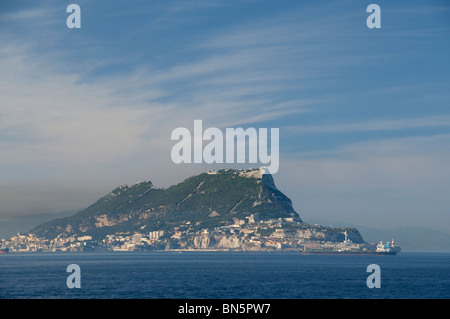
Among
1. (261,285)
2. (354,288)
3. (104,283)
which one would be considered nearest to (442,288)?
(354,288)

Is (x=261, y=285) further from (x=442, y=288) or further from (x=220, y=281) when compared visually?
(x=442, y=288)
